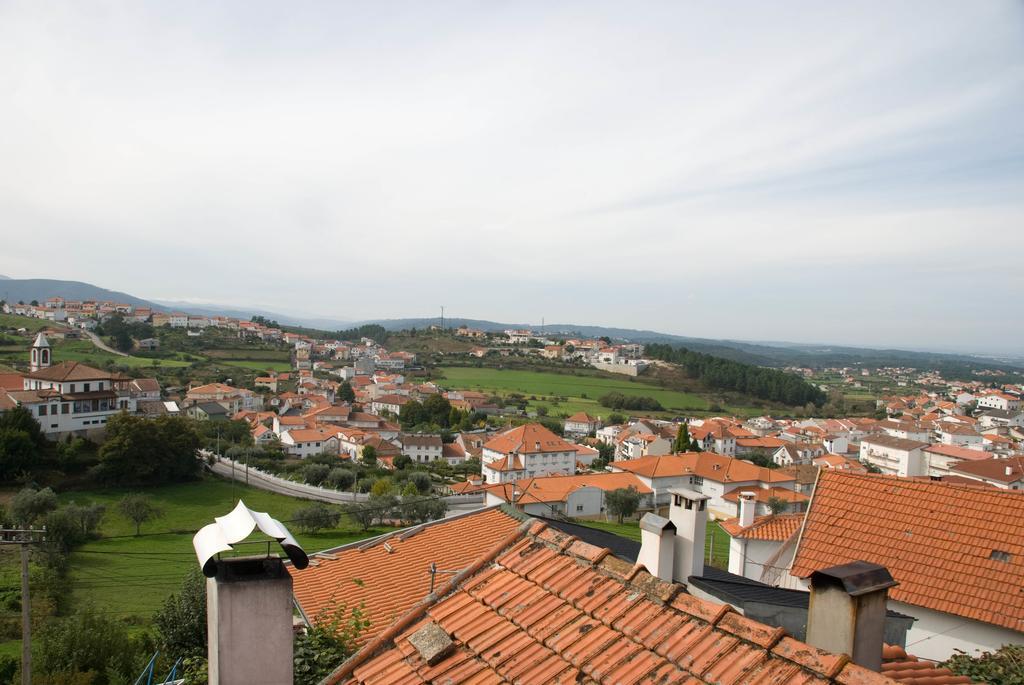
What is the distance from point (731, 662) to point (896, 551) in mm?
7768

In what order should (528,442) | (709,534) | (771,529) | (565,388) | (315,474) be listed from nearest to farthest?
(771,529), (709,534), (315,474), (528,442), (565,388)

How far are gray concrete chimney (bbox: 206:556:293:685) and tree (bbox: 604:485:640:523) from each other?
36444mm

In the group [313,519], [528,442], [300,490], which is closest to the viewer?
[313,519]

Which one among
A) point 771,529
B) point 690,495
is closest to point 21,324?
point 771,529

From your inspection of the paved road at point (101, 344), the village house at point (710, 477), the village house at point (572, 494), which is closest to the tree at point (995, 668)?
the village house at point (572, 494)

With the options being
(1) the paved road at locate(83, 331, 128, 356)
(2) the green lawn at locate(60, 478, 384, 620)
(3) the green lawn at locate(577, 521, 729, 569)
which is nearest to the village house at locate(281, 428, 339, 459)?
(2) the green lawn at locate(60, 478, 384, 620)

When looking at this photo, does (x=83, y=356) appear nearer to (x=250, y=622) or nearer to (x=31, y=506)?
(x=31, y=506)

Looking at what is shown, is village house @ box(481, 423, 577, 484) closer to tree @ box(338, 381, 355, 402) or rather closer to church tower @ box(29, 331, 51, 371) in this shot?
church tower @ box(29, 331, 51, 371)

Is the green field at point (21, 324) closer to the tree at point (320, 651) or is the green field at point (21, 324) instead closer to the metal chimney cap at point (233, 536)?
the tree at point (320, 651)

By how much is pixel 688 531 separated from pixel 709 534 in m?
30.5

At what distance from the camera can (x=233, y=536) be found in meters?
3.11

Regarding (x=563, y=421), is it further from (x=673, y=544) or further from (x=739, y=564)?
(x=673, y=544)

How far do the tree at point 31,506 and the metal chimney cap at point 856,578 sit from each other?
108 feet

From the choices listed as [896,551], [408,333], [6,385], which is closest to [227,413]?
[6,385]
